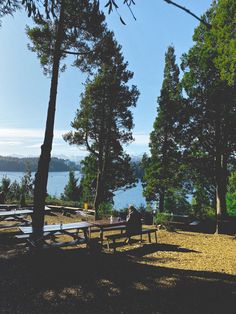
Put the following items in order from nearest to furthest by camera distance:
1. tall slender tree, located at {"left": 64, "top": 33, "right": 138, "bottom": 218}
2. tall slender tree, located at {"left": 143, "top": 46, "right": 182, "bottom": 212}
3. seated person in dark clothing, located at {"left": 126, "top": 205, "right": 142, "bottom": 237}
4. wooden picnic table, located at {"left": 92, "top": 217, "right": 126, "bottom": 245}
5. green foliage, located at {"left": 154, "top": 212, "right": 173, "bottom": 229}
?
wooden picnic table, located at {"left": 92, "top": 217, "right": 126, "bottom": 245}
seated person in dark clothing, located at {"left": 126, "top": 205, "right": 142, "bottom": 237}
green foliage, located at {"left": 154, "top": 212, "right": 173, "bottom": 229}
tall slender tree, located at {"left": 64, "top": 33, "right": 138, "bottom": 218}
tall slender tree, located at {"left": 143, "top": 46, "right": 182, "bottom": 212}

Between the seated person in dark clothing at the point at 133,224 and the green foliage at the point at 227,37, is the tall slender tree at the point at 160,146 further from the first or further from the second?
the seated person in dark clothing at the point at 133,224

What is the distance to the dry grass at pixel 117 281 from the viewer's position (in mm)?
5867

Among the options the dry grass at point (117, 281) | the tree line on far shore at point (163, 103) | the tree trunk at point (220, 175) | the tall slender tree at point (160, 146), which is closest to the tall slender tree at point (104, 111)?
the tree line on far shore at point (163, 103)

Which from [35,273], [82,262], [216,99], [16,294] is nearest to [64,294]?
[16,294]

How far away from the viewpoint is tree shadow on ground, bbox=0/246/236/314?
5.81 metres

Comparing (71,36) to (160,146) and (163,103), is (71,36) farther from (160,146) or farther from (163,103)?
(160,146)

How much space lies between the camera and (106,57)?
12.9 meters

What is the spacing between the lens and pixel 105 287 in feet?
22.3

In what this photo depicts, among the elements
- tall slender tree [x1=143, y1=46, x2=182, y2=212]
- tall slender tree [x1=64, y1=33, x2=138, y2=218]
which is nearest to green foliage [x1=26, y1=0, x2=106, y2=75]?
tall slender tree [x1=64, y1=33, x2=138, y2=218]

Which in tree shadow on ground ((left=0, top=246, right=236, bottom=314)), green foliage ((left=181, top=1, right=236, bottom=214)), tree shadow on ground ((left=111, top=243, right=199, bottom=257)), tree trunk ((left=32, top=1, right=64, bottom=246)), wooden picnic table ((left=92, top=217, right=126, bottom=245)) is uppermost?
green foliage ((left=181, top=1, right=236, bottom=214))

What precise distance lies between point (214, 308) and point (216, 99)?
14.7 metres

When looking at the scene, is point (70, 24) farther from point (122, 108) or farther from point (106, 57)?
point (122, 108)

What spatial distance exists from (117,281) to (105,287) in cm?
45

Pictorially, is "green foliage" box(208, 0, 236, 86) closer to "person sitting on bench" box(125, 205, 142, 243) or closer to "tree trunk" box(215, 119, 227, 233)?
"tree trunk" box(215, 119, 227, 233)
